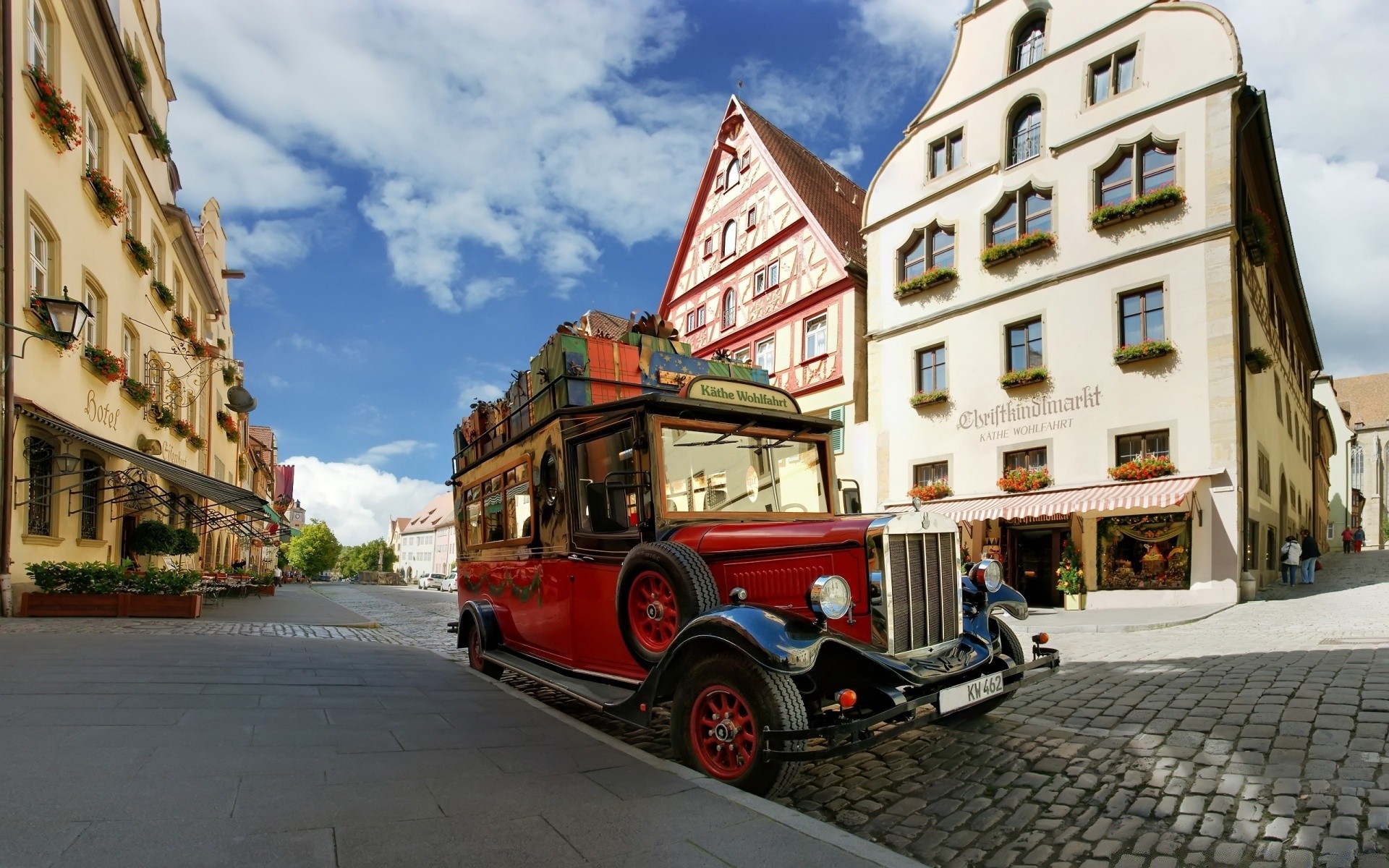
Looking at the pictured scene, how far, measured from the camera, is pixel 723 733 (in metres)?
4.20

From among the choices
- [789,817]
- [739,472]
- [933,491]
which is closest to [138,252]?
[739,472]

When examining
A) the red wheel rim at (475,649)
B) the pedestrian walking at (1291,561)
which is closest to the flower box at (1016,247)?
the pedestrian walking at (1291,561)

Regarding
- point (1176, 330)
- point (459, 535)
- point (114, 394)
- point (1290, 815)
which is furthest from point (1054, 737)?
point (114, 394)

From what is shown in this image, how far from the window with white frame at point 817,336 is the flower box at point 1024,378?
20.5 ft

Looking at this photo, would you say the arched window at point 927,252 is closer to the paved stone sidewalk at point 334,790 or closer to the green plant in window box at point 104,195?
the paved stone sidewalk at point 334,790

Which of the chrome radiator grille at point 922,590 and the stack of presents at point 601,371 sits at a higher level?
the stack of presents at point 601,371

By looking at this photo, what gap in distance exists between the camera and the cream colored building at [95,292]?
37.6 ft

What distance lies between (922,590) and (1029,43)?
19.4 metres

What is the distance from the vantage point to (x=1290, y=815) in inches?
148

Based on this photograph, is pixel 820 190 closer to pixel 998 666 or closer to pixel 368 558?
pixel 998 666

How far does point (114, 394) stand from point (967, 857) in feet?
56.5

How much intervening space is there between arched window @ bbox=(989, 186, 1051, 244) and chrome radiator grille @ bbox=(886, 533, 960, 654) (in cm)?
1576

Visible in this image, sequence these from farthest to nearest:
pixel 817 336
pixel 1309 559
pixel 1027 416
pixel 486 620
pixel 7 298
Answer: pixel 817 336 → pixel 1309 559 → pixel 1027 416 → pixel 7 298 → pixel 486 620

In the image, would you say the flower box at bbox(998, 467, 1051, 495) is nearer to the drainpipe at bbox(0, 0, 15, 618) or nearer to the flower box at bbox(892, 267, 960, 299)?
the flower box at bbox(892, 267, 960, 299)
